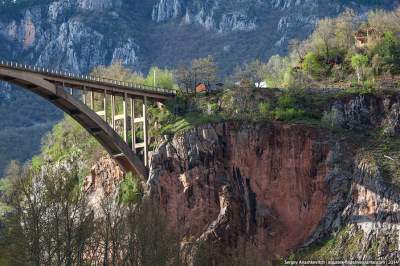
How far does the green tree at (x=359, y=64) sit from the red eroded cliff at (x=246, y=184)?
43.1ft

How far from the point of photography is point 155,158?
89875 millimetres

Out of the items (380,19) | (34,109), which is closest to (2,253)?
(380,19)

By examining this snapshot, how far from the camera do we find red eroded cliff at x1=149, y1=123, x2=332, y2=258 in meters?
85.2

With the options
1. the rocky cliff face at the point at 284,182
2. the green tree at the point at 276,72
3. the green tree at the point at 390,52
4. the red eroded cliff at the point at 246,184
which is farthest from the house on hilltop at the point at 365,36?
the red eroded cliff at the point at 246,184

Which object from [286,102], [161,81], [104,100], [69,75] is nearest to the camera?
[69,75]

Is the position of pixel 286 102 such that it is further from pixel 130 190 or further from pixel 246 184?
pixel 130 190

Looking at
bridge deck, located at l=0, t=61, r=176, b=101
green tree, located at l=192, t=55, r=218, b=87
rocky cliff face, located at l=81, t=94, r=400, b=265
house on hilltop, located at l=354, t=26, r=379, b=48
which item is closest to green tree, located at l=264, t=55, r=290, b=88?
green tree, located at l=192, t=55, r=218, b=87

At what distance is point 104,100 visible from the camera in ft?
291

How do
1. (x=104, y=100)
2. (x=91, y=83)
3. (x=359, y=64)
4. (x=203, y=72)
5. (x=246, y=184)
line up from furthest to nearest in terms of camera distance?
(x=203, y=72) → (x=359, y=64) → (x=104, y=100) → (x=91, y=83) → (x=246, y=184)

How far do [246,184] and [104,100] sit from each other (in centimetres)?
1422

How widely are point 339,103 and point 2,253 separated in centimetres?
4083

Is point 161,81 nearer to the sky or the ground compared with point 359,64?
nearer to the ground

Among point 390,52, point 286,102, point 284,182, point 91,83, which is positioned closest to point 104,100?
point 91,83

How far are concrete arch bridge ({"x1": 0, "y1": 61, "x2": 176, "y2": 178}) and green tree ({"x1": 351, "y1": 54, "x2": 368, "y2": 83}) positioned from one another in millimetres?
18120
